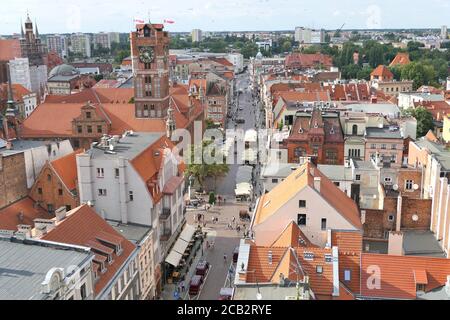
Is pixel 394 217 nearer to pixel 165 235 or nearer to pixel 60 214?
pixel 165 235

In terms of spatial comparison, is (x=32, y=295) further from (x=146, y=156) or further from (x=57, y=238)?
(x=146, y=156)

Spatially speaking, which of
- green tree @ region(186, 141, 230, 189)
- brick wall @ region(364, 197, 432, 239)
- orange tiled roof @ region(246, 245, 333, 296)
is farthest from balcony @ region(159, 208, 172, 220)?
green tree @ region(186, 141, 230, 189)

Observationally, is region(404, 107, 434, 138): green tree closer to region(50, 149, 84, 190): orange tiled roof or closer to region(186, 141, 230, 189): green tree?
region(186, 141, 230, 189): green tree

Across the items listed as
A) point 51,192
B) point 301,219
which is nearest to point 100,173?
point 51,192

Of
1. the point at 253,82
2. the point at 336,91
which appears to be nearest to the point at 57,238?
the point at 336,91

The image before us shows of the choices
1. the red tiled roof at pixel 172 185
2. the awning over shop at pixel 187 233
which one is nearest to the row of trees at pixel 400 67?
the awning over shop at pixel 187 233
